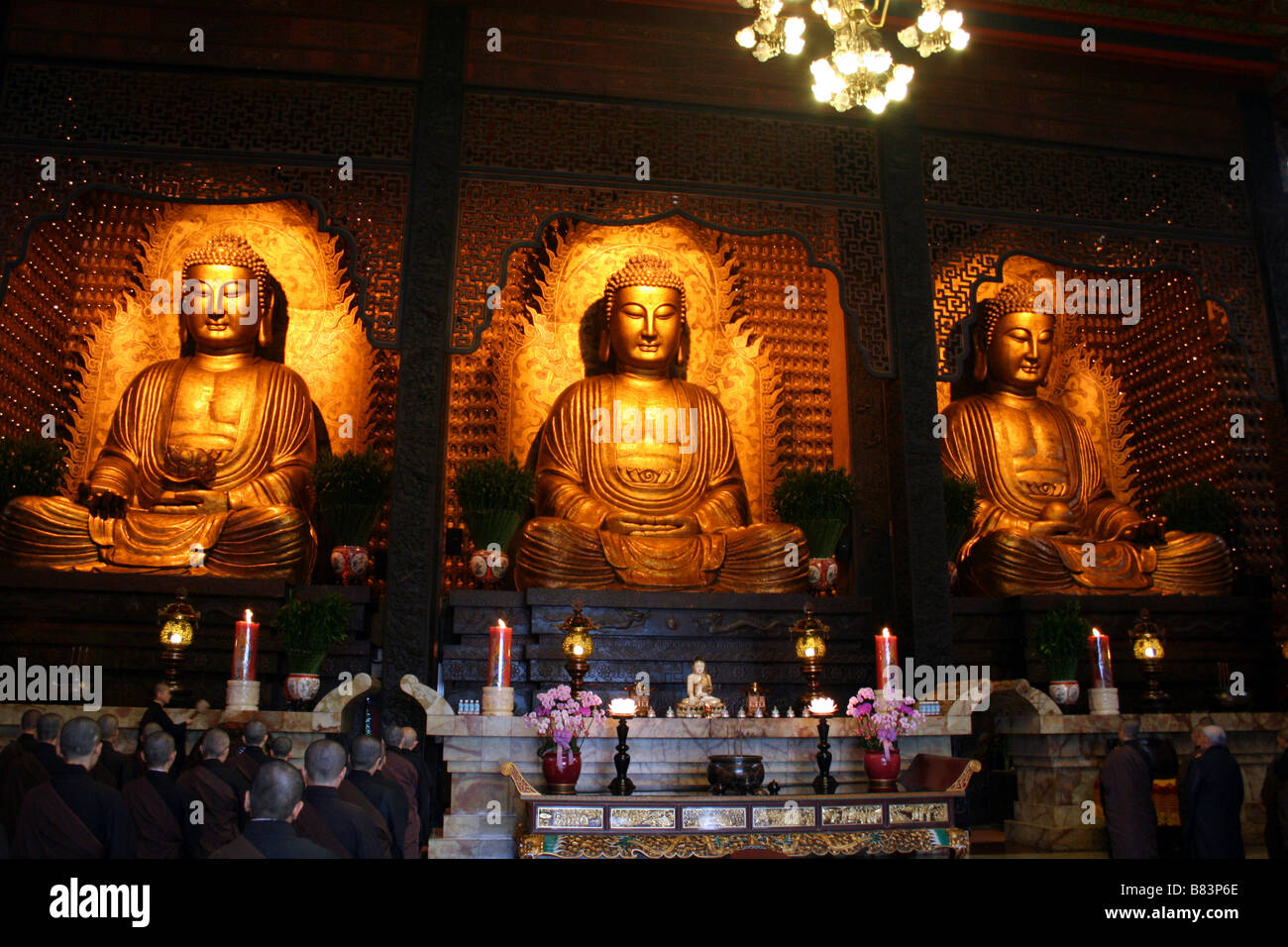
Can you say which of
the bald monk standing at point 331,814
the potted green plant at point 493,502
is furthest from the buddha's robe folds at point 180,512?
the bald monk standing at point 331,814

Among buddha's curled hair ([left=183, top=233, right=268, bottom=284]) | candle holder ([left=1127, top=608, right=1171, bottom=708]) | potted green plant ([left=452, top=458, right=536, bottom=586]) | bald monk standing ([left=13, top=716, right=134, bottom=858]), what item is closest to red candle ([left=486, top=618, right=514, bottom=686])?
potted green plant ([left=452, top=458, right=536, bottom=586])

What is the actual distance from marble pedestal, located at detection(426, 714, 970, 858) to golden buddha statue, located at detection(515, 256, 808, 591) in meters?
2.03

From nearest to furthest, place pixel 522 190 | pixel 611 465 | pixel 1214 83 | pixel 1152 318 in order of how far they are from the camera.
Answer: pixel 522 190, pixel 1214 83, pixel 611 465, pixel 1152 318

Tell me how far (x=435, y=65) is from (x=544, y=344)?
2931 mm

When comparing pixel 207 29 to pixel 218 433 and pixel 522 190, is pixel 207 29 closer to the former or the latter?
pixel 522 190

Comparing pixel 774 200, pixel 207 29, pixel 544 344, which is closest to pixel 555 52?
pixel 774 200

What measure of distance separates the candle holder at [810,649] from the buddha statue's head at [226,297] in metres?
5.22

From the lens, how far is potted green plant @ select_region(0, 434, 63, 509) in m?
7.29

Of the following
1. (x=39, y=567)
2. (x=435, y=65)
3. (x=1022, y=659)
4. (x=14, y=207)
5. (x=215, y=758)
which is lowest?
(x=215, y=758)

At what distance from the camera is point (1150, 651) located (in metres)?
6.77

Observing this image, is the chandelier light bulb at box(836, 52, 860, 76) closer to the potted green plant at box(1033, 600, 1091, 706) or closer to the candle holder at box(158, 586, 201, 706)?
the potted green plant at box(1033, 600, 1091, 706)

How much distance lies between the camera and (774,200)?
7.29m

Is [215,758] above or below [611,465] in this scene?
below

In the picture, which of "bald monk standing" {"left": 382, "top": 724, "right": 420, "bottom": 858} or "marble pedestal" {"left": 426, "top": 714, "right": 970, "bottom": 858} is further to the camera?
"marble pedestal" {"left": 426, "top": 714, "right": 970, "bottom": 858}
